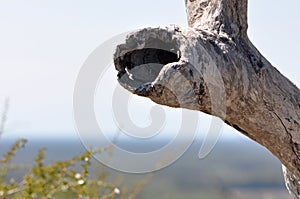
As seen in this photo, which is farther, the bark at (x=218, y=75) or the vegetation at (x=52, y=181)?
the vegetation at (x=52, y=181)

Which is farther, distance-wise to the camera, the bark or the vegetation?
the vegetation

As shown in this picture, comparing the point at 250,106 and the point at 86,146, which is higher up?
the point at 250,106

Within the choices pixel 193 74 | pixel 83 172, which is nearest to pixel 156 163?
pixel 83 172

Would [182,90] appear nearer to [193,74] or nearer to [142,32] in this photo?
[193,74]

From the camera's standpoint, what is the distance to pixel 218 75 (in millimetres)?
1857

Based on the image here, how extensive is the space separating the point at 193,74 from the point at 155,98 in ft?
0.40

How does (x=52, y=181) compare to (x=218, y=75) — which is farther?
(x=52, y=181)

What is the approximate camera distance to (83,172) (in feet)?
7.14

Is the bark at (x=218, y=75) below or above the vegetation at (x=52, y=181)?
above

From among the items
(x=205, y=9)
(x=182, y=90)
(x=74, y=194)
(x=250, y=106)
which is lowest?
(x=74, y=194)

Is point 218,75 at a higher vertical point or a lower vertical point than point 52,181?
higher

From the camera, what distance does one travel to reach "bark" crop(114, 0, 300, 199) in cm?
180

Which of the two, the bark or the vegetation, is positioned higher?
the bark

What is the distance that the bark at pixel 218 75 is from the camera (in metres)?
1.80
